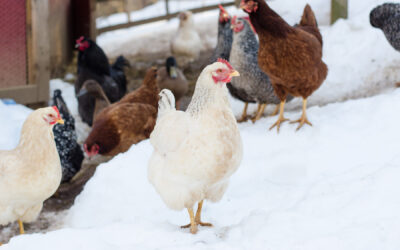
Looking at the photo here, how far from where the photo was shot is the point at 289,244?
284 centimetres

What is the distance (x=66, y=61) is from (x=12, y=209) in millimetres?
5801

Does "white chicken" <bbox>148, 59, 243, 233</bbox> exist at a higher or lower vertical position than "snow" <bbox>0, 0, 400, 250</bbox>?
higher

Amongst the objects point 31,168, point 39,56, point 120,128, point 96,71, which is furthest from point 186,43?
point 31,168

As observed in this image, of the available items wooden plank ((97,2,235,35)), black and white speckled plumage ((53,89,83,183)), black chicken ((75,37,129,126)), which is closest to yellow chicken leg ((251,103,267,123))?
black and white speckled plumage ((53,89,83,183))

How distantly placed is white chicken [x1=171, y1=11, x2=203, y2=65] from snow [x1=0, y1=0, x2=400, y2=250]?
311cm

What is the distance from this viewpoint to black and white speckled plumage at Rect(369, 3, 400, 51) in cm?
531

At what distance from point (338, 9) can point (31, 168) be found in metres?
4.62

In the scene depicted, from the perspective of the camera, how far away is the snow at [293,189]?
2.91m

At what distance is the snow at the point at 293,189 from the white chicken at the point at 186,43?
3.11 meters

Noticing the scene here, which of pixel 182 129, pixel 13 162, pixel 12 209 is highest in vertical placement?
pixel 182 129

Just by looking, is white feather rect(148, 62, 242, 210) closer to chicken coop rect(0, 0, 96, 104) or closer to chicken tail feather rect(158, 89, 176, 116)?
chicken tail feather rect(158, 89, 176, 116)

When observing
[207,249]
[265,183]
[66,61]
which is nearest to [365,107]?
[265,183]

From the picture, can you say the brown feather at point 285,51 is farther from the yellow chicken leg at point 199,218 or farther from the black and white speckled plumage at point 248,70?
the yellow chicken leg at point 199,218

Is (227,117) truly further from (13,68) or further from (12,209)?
(13,68)
